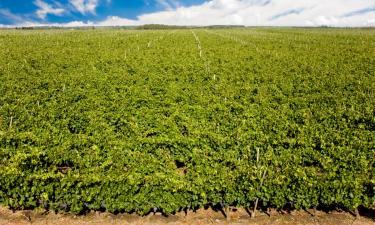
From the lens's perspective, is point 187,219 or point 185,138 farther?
point 185,138

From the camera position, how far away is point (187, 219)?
8.90 metres

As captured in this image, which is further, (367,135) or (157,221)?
(367,135)

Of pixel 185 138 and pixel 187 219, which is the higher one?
pixel 185 138

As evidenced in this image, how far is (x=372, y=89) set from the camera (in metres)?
18.9

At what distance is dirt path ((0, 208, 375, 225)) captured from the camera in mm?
8734

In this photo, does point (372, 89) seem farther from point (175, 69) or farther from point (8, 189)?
point (8, 189)

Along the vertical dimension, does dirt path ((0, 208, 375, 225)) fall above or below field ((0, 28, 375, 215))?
below

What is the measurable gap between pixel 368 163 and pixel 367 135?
2.47m

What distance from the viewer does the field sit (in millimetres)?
8797

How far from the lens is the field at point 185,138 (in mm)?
8797

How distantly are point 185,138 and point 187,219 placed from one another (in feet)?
12.3

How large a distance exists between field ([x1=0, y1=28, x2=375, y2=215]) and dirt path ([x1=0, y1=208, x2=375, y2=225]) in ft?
0.85

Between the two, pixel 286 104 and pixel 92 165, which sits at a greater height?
pixel 286 104

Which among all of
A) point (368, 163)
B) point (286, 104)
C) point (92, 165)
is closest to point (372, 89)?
point (286, 104)
